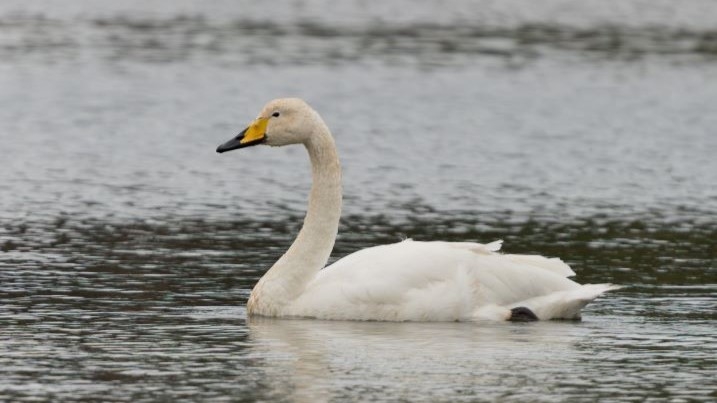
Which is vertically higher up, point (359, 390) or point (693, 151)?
point (693, 151)

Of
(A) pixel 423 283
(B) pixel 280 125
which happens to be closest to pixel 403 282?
(A) pixel 423 283

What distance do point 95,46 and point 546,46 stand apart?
10.8 metres

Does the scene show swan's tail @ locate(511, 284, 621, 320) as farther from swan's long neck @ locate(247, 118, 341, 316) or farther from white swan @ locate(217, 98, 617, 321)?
swan's long neck @ locate(247, 118, 341, 316)

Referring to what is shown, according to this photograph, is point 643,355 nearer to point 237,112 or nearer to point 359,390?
point 359,390

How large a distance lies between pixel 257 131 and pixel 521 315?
2464 mm

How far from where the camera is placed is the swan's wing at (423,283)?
13.5 meters

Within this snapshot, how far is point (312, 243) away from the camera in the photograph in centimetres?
1419

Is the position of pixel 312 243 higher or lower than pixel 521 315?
higher

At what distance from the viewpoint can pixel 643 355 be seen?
12055 millimetres

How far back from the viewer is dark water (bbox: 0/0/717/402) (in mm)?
11531

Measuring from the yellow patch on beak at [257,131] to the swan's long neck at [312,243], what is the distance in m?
0.37

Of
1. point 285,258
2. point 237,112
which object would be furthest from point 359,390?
point 237,112

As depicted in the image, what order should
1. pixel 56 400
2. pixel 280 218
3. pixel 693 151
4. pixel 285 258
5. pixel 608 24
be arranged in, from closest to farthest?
pixel 56 400 → pixel 285 258 → pixel 280 218 → pixel 693 151 → pixel 608 24

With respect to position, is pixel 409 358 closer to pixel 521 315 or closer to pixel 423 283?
pixel 423 283
